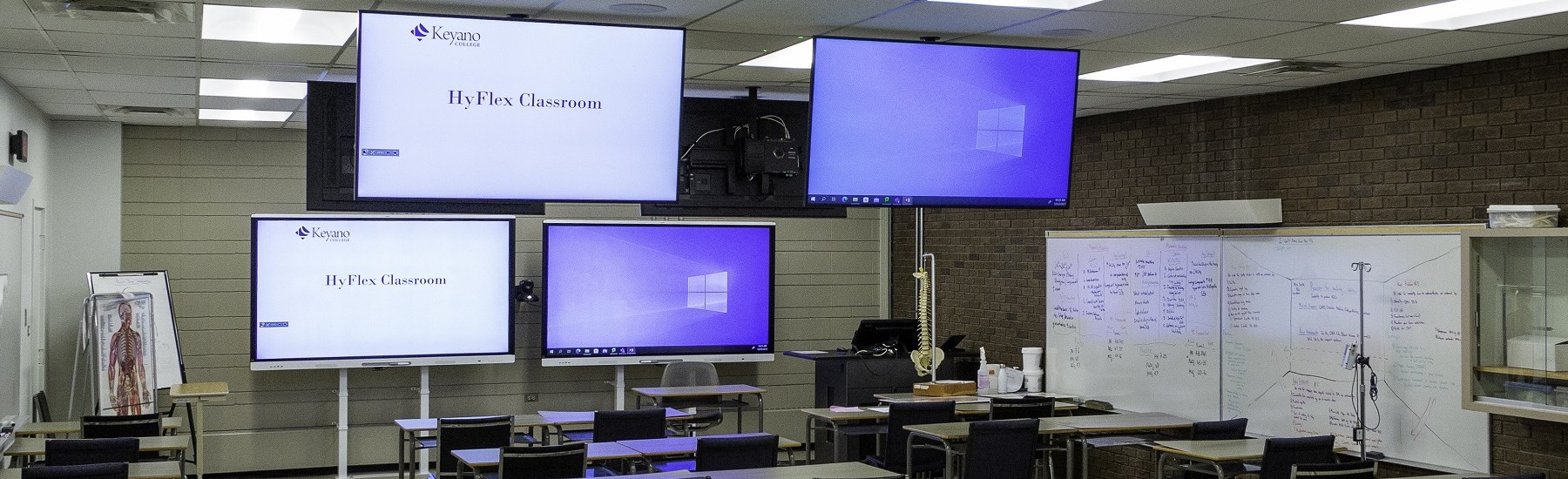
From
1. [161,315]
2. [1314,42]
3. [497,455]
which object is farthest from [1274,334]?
[161,315]

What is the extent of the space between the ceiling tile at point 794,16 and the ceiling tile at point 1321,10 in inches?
52.4

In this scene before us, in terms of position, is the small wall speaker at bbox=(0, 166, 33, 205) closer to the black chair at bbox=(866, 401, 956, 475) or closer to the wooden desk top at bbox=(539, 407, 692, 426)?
the wooden desk top at bbox=(539, 407, 692, 426)

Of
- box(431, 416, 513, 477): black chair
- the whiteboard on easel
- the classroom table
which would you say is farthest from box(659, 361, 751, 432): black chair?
the whiteboard on easel

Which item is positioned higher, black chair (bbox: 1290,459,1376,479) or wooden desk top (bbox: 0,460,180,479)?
black chair (bbox: 1290,459,1376,479)

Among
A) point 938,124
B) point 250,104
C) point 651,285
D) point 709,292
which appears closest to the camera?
point 938,124

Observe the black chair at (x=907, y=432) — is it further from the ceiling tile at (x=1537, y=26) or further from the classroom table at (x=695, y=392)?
the ceiling tile at (x=1537, y=26)

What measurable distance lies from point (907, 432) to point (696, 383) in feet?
8.12

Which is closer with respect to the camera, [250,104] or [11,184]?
[11,184]

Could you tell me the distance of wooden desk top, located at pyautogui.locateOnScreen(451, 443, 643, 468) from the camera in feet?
20.0

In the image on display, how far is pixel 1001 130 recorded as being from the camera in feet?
18.0

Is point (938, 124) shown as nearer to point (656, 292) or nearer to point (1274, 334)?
point (1274, 334)

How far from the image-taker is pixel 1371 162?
7070mm

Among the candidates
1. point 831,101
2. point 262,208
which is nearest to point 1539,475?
point 831,101

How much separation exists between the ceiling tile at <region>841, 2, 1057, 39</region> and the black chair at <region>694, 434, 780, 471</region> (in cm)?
192
